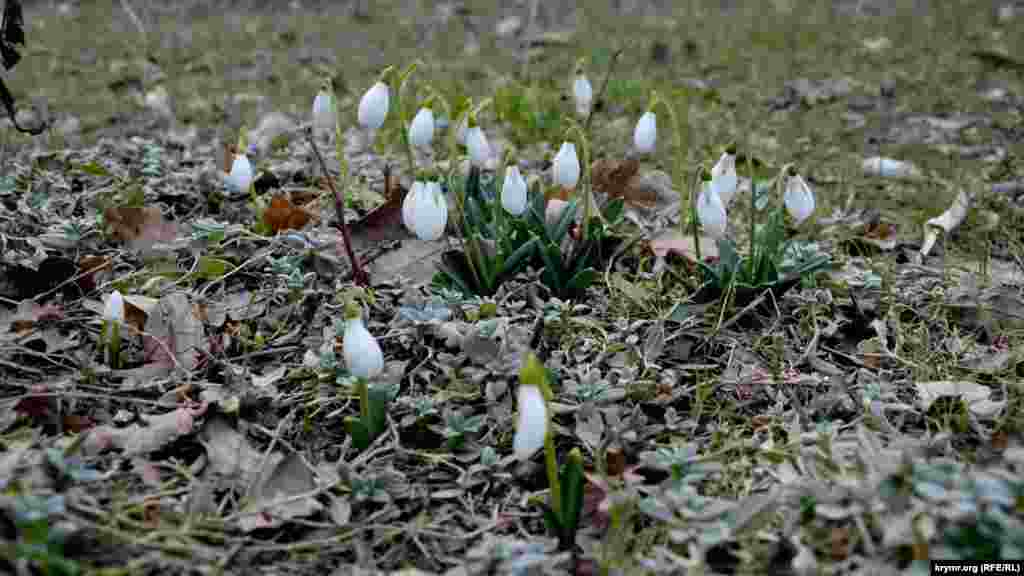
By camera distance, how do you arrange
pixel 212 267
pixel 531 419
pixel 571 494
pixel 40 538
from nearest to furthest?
pixel 40 538, pixel 531 419, pixel 571 494, pixel 212 267

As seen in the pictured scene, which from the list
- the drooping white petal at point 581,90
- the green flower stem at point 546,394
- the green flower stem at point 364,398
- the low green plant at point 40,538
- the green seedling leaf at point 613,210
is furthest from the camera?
the drooping white petal at point 581,90

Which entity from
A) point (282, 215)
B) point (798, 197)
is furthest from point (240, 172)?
point (798, 197)

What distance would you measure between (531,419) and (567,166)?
79cm

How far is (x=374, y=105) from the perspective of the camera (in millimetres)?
1922

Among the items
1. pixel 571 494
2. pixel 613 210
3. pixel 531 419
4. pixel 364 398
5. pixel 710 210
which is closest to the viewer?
pixel 531 419

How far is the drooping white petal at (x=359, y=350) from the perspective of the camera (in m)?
1.38

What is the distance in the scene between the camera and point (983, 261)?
7.45 ft

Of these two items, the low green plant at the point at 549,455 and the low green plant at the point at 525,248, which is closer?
the low green plant at the point at 549,455

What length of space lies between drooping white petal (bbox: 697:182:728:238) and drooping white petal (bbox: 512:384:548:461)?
2.29 ft

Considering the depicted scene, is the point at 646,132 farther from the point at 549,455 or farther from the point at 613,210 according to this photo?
the point at 549,455

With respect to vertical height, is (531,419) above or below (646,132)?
below

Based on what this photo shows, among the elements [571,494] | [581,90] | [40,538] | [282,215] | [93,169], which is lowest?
[571,494]

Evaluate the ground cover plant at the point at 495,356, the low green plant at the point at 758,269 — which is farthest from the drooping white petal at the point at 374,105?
the low green plant at the point at 758,269

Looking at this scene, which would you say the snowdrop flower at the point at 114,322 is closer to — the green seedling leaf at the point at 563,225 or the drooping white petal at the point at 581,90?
the green seedling leaf at the point at 563,225
